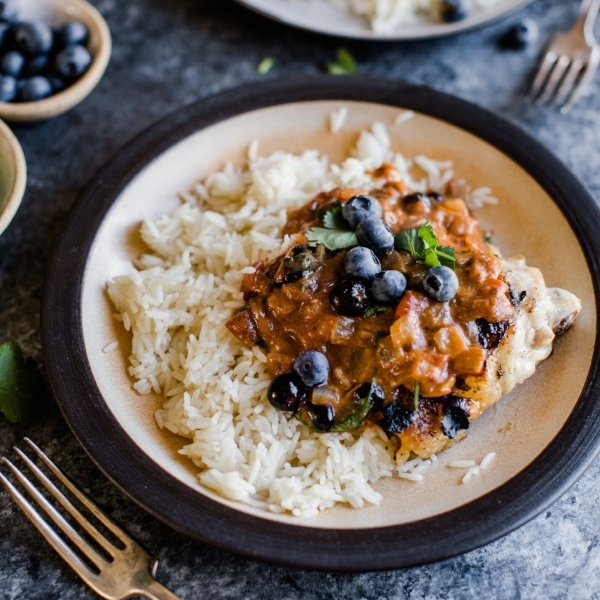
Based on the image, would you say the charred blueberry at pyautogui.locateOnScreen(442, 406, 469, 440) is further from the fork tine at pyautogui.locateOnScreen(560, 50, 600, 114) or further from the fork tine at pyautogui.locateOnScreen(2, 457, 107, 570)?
the fork tine at pyautogui.locateOnScreen(560, 50, 600, 114)

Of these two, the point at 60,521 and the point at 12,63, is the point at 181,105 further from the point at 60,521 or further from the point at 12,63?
the point at 60,521

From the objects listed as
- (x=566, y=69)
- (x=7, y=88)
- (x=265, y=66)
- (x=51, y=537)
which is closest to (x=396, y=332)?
(x=51, y=537)

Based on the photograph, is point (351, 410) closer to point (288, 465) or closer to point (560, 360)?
point (288, 465)

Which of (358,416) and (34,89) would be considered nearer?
(358,416)

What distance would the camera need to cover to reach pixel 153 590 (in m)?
3.18

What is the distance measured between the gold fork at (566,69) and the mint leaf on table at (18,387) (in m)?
3.97

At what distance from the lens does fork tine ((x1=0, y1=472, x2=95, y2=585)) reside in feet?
10.6

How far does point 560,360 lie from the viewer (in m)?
3.83

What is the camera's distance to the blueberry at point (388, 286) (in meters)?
3.50

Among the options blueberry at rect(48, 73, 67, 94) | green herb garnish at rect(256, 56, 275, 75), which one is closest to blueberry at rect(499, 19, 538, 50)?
green herb garnish at rect(256, 56, 275, 75)

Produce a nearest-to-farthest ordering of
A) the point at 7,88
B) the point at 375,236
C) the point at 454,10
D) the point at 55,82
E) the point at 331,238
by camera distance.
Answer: the point at 375,236
the point at 331,238
the point at 7,88
the point at 55,82
the point at 454,10

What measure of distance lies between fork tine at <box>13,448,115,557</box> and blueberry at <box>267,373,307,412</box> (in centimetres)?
100

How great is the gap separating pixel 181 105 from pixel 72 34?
878 mm

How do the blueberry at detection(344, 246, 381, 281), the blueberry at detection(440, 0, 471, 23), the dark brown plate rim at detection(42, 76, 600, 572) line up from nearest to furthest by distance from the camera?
the dark brown plate rim at detection(42, 76, 600, 572) → the blueberry at detection(344, 246, 381, 281) → the blueberry at detection(440, 0, 471, 23)
